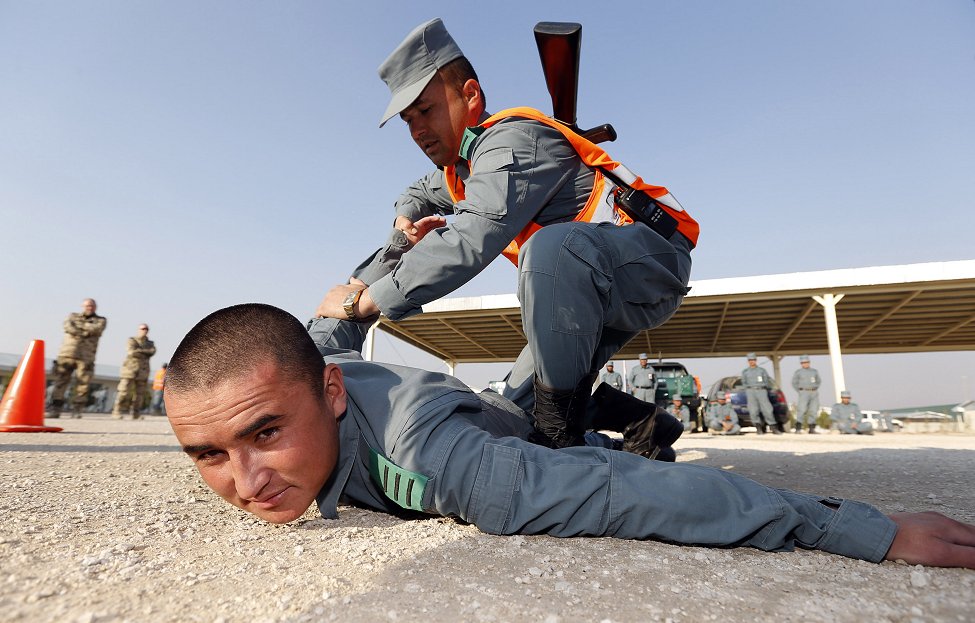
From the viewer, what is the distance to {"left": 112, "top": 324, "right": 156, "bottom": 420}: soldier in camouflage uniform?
9562 mm

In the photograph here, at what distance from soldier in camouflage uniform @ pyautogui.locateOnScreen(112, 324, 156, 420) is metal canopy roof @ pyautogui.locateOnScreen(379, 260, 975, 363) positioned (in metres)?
4.52

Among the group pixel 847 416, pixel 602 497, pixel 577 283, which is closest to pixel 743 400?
pixel 847 416

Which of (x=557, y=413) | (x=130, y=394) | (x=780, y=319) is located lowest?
(x=130, y=394)

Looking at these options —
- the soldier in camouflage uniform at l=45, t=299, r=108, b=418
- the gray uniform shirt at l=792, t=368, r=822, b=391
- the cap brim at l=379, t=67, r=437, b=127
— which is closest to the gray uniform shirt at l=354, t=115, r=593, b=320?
the cap brim at l=379, t=67, r=437, b=127

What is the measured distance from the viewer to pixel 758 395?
36.3ft

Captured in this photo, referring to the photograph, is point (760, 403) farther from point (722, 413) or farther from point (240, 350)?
point (240, 350)

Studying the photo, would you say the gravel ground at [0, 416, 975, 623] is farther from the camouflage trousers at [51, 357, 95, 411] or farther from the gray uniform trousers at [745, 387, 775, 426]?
the gray uniform trousers at [745, 387, 775, 426]

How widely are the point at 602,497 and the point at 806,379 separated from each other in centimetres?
1349

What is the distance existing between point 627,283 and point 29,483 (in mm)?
2348

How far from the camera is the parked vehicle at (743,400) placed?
11.1 meters

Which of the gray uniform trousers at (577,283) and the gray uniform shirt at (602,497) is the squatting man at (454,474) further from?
the gray uniform trousers at (577,283)

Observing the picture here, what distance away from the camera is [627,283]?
1898mm

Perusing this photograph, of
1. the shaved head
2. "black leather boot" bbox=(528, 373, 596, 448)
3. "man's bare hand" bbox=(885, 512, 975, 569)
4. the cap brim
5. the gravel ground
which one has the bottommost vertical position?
the gravel ground

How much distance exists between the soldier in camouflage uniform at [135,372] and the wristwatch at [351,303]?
9.80m
